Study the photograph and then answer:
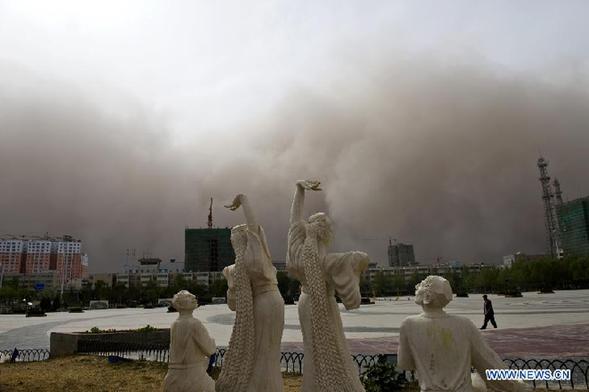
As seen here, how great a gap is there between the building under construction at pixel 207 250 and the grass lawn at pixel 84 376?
336ft

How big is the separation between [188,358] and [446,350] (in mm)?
3501

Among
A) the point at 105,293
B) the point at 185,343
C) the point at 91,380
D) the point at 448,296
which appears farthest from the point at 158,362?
the point at 105,293

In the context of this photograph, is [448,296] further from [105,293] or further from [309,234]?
[105,293]

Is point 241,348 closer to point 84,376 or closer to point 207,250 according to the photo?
point 84,376

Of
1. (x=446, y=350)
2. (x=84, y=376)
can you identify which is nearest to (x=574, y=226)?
(x=84, y=376)

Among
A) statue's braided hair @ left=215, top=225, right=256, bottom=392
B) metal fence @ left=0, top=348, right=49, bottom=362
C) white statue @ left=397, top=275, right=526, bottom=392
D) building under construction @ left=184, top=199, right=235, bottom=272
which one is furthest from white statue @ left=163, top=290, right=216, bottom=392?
building under construction @ left=184, top=199, right=235, bottom=272

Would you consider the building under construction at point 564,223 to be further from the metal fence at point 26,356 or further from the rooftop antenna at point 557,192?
the metal fence at point 26,356

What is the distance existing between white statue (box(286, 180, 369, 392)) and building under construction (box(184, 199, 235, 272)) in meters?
111

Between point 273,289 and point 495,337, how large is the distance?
1255cm

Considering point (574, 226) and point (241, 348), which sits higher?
point (574, 226)

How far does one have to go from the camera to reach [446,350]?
3.23m

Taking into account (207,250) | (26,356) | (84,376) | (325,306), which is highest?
(207,250)

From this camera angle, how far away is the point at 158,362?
37.9ft

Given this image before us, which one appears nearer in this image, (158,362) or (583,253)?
(158,362)
